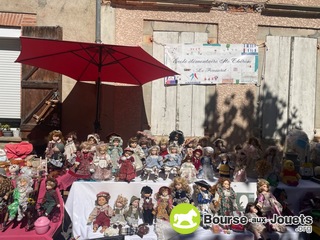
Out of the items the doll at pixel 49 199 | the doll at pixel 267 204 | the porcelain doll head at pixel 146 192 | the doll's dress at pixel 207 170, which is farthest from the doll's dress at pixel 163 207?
the doll at pixel 49 199

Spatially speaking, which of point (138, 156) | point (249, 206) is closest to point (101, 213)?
point (138, 156)

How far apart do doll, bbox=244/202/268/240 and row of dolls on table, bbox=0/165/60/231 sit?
7.21 ft

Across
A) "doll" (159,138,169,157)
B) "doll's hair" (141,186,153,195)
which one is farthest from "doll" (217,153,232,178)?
"doll's hair" (141,186,153,195)

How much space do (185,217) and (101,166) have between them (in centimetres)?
117

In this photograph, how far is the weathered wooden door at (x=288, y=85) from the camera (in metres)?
6.18

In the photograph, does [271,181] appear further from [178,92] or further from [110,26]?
[110,26]

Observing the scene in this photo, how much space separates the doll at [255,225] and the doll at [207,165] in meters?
0.60

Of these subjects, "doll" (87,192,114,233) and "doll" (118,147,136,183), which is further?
"doll" (118,147,136,183)

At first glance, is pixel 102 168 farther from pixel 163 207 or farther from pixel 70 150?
pixel 163 207

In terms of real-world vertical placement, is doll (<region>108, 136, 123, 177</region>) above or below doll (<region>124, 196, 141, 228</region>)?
above

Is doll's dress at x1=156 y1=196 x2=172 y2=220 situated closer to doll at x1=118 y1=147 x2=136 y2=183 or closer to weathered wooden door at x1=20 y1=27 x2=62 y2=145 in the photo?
doll at x1=118 y1=147 x2=136 y2=183

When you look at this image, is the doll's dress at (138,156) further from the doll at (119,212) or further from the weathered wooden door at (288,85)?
the weathered wooden door at (288,85)

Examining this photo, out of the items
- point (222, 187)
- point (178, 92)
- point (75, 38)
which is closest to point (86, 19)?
point (75, 38)

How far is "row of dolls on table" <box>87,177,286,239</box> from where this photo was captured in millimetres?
3471
